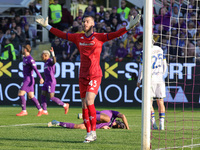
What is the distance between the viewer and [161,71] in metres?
10.3

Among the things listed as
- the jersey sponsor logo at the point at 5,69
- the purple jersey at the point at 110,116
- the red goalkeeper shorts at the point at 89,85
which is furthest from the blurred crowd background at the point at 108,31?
the red goalkeeper shorts at the point at 89,85

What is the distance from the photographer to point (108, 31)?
1953 centimetres

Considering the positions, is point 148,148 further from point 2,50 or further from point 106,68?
point 2,50

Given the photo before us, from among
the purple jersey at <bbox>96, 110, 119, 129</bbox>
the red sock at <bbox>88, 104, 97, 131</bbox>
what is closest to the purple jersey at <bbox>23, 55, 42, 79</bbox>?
the purple jersey at <bbox>96, 110, 119, 129</bbox>

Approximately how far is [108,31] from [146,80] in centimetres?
1319

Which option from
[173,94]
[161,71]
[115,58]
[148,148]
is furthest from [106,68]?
[148,148]

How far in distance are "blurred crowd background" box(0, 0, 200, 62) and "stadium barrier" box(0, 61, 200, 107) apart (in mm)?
456

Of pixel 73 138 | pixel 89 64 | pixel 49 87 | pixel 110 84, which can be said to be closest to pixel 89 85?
pixel 89 64

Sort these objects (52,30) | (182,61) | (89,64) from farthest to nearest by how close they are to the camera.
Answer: (182,61) → (52,30) → (89,64)

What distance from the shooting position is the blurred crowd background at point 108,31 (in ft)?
55.3

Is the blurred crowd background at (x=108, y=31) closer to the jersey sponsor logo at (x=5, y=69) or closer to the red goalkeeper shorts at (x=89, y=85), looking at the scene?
the jersey sponsor logo at (x=5, y=69)

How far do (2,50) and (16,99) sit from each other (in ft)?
7.29

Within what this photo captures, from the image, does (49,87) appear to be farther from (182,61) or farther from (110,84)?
(182,61)

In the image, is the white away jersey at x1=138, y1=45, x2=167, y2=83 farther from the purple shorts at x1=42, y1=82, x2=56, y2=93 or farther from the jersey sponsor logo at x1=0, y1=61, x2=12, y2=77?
the jersey sponsor logo at x1=0, y1=61, x2=12, y2=77
